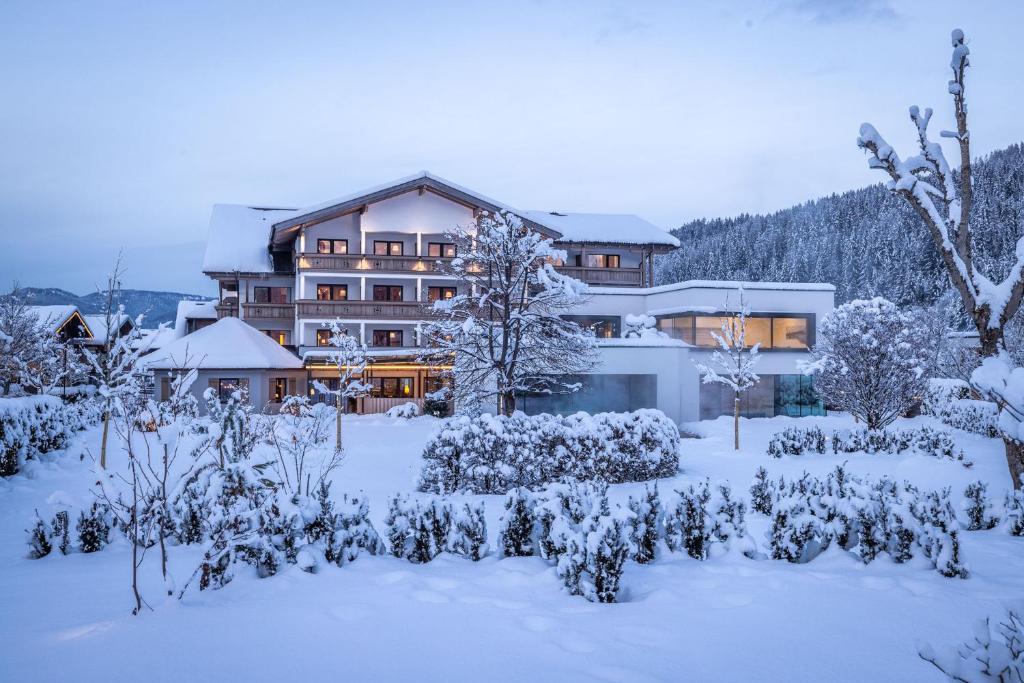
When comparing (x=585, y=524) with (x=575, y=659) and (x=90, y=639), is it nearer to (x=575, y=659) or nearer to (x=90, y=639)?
(x=575, y=659)

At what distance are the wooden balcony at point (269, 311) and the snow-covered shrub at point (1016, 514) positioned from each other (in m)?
33.4

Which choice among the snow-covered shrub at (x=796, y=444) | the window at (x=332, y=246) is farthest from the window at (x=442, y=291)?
the snow-covered shrub at (x=796, y=444)

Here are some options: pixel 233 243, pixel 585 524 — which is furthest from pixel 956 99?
pixel 233 243

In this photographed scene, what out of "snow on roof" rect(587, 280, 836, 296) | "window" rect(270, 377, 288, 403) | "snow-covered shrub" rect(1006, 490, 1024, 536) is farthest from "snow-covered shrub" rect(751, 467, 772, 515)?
"window" rect(270, 377, 288, 403)

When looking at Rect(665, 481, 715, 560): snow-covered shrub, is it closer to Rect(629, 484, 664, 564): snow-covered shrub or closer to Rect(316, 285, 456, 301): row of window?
Rect(629, 484, 664, 564): snow-covered shrub

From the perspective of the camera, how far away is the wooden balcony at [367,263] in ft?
112

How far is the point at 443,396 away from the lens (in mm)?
20609

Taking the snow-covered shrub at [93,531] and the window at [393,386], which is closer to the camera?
the snow-covered shrub at [93,531]

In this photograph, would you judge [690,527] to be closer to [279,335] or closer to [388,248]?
[388,248]

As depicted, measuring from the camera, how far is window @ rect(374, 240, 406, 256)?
3634 centimetres

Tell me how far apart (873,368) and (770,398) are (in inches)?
378

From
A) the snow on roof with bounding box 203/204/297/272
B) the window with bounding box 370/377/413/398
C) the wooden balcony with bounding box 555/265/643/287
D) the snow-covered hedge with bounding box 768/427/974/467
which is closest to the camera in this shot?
the snow-covered hedge with bounding box 768/427/974/467

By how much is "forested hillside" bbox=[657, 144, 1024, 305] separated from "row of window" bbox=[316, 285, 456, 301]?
46.4 m

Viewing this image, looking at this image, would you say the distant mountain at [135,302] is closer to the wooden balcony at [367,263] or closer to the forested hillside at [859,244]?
the wooden balcony at [367,263]
